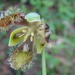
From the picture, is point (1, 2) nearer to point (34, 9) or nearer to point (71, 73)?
point (34, 9)

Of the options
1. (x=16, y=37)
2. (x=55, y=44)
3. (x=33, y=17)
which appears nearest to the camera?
(x=33, y=17)

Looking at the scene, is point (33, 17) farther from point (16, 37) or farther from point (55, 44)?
point (55, 44)

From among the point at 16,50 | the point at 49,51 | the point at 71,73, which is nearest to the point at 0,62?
the point at 49,51

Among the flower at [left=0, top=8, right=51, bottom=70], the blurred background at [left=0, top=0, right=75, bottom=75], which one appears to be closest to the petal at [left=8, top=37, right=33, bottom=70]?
the flower at [left=0, top=8, right=51, bottom=70]

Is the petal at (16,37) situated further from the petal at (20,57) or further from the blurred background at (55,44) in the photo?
the blurred background at (55,44)

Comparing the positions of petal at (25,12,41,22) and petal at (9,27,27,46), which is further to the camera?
petal at (9,27,27,46)

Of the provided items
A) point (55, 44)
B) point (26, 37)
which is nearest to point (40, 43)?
point (26, 37)

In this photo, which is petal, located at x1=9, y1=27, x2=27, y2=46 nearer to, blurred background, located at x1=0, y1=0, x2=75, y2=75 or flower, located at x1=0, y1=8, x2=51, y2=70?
flower, located at x1=0, y1=8, x2=51, y2=70

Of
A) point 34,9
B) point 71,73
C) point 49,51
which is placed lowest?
point 71,73
